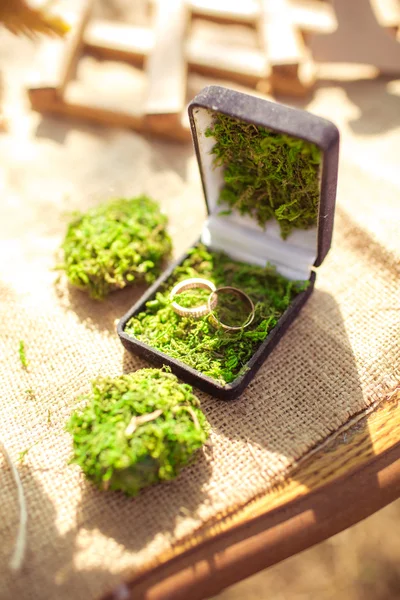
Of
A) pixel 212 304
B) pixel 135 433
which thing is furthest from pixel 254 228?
pixel 135 433

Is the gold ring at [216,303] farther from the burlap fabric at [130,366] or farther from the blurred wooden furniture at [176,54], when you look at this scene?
the blurred wooden furniture at [176,54]

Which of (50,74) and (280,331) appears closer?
(280,331)

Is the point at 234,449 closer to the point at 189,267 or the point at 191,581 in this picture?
the point at 191,581

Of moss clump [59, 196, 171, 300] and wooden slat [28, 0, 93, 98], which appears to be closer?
moss clump [59, 196, 171, 300]

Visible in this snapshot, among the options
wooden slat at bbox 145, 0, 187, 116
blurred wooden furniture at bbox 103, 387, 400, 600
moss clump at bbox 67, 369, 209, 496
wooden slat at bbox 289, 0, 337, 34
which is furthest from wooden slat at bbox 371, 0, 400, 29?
moss clump at bbox 67, 369, 209, 496

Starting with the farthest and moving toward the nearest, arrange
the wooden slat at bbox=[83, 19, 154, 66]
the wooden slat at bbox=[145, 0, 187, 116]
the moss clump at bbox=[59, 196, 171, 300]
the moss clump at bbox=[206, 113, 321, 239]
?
1. the wooden slat at bbox=[83, 19, 154, 66]
2. the wooden slat at bbox=[145, 0, 187, 116]
3. the moss clump at bbox=[59, 196, 171, 300]
4. the moss clump at bbox=[206, 113, 321, 239]

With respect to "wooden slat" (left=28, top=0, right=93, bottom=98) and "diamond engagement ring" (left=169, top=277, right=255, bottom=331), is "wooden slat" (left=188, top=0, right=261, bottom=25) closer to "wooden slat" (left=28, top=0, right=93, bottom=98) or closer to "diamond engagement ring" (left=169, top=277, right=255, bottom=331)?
"wooden slat" (left=28, top=0, right=93, bottom=98)

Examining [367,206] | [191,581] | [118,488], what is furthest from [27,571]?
[367,206]
